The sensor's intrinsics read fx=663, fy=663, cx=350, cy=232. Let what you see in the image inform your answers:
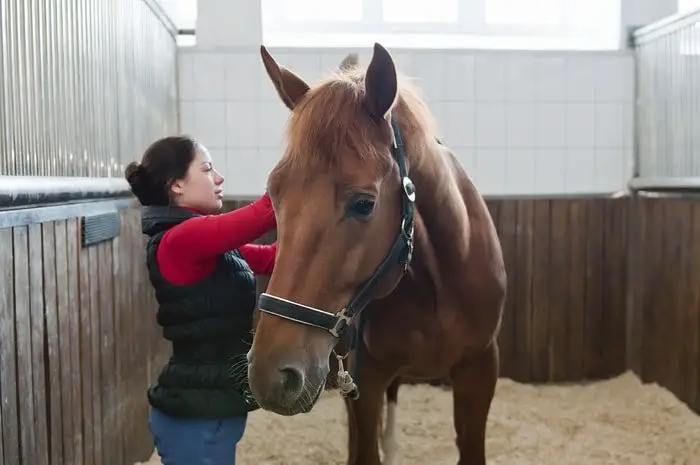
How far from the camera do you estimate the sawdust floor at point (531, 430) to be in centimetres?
259

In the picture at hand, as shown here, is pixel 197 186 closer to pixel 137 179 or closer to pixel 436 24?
pixel 137 179

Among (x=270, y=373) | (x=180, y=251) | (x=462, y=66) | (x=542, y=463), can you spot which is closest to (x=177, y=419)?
(x=180, y=251)

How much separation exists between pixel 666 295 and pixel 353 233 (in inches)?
95.0

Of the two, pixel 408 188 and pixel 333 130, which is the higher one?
pixel 333 130

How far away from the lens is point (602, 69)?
3.49 m

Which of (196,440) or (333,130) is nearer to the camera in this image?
(333,130)

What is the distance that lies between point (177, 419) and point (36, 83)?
901 millimetres

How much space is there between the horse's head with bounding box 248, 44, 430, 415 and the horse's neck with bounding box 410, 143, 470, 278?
189mm

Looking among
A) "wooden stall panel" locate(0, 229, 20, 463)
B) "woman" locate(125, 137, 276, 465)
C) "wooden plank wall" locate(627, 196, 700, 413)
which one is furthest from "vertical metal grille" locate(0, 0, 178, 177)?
"wooden plank wall" locate(627, 196, 700, 413)

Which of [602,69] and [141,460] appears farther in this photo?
[602,69]

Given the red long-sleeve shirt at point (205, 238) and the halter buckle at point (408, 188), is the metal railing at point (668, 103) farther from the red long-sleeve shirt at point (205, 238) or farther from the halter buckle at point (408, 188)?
the red long-sleeve shirt at point (205, 238)

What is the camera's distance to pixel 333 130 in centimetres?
122

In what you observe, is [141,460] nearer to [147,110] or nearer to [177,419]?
[177,419]

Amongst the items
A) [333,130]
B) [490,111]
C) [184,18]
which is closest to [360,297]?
[333,130]
